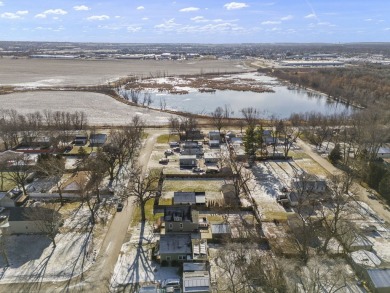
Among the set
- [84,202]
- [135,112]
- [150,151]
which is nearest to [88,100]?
[135,112]

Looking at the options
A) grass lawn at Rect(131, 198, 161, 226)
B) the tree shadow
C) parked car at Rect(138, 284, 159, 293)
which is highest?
parked car at Rect(138, 284, 159, 293)

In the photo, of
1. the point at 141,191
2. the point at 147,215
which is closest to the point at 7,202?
the point at 147,215

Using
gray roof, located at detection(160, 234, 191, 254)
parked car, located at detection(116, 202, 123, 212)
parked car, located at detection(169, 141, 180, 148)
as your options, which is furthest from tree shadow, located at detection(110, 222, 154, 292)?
parked car, located at detection(169, 141, 180, 148)

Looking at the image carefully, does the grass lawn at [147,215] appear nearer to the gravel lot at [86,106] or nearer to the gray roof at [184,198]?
the gray roof at [184,198]

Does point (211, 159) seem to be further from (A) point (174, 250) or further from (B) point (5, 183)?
(B) point (5, 183)

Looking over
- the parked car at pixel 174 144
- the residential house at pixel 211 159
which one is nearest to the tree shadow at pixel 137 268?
the residential house at pixel 211 159

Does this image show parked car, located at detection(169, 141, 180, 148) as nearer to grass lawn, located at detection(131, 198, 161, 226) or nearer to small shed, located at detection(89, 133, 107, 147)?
small shed, located at detection(89, 133, 107, 147)
